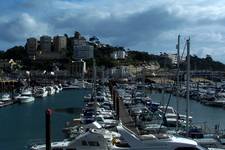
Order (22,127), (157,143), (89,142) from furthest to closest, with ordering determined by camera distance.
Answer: (22,127)
(89,142)
(157,143)

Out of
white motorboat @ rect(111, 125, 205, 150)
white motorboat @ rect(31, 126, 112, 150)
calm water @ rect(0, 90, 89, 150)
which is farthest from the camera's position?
calm water @ rect(0, 90, 89, 150)

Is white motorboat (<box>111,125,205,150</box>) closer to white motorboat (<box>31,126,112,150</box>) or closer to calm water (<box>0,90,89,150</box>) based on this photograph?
white motorboat (<box>31,126,112,150</box>)

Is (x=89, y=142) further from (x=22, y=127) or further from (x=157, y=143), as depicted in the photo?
(x=22, y=127)

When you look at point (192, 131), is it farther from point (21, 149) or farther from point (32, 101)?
point (32, 101)

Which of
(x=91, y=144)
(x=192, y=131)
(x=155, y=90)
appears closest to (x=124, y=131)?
(x=91, y=144)

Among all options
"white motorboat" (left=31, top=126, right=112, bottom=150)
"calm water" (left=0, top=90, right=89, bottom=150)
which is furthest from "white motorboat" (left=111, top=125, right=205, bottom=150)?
"calm water" (left=0, top=90, right=89, bottom=150)

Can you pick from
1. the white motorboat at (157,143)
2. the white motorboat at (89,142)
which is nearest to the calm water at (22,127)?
the white motorboat at (89,142)

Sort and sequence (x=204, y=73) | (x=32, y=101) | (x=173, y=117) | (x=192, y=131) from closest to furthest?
(x=192, y=131), (x=173, y=117), (x=32, y=101), (x=204, y=73)

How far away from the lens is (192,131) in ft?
135

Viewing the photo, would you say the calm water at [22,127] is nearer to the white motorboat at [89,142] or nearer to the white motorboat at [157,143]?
the white motorboat at [89,142]

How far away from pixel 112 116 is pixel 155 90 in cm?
9332

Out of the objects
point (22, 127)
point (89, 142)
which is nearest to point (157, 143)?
point (89, 142)

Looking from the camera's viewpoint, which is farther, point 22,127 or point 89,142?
point 22,127

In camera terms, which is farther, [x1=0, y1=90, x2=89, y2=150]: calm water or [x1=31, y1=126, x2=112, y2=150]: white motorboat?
[x1=0, y1=90, x2=89, y2=150]: calm water
